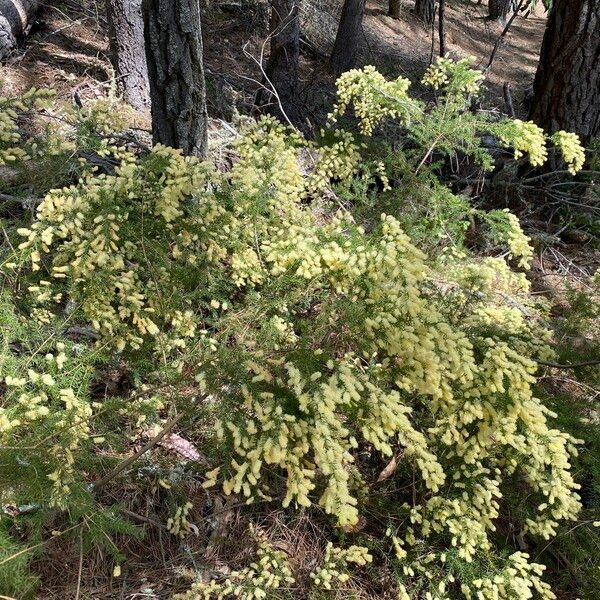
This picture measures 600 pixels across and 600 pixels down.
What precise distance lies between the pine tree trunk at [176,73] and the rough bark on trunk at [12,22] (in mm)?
2909

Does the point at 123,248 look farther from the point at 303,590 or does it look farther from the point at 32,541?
the point at 303,590

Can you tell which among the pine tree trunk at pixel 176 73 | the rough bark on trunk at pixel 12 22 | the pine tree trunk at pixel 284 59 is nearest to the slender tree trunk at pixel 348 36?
the pine tree trunk at pixel 284 59

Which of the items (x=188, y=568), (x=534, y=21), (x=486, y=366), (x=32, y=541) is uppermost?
(x=534, y=21)

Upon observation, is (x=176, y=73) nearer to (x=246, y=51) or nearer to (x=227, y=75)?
(x=227, y=75)

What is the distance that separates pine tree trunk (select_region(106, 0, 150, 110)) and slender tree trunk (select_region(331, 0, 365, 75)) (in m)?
3.55

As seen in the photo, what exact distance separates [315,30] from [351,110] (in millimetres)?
3125

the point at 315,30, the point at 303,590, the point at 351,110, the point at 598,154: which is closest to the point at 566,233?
the point at 598,154

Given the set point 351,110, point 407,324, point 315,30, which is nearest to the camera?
point 407,324

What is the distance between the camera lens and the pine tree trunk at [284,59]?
544 centimetres

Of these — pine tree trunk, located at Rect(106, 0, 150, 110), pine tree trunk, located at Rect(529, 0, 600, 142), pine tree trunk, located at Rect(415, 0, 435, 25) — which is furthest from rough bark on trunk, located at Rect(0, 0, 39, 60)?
pine tree trunk, located at Rect(415, 0, 435, 25)

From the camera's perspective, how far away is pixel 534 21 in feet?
55.0

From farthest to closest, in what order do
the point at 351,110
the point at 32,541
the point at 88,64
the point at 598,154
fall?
the point at 351,110 → the point at 88,64 → the point at 598,154 → the point at 32,541

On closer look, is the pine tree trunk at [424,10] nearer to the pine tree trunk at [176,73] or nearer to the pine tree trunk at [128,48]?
the pine tree trunk at [128,48]

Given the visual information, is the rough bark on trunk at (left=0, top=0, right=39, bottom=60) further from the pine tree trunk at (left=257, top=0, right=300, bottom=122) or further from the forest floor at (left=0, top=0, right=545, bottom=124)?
the pine tree trunk at (left=257, top=0, right=300, bottom=122)
